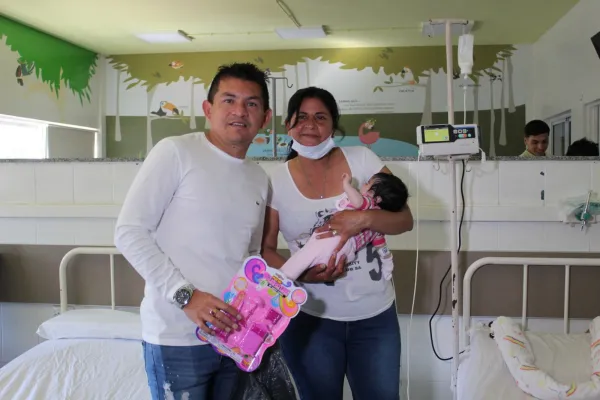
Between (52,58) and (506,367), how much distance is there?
13.3 ft

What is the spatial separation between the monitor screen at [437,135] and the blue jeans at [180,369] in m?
1.04

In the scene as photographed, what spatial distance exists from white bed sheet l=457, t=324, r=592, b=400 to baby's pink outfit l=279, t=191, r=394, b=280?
2.02 ft

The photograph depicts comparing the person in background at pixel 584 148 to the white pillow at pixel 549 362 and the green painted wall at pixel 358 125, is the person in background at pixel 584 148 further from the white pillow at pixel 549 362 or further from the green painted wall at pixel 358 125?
the green painted wall at pixel 358 125

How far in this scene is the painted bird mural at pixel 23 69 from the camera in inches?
139

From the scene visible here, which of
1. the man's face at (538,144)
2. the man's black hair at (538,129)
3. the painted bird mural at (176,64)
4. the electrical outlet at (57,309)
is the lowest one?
the electrical outlet at (57,309)

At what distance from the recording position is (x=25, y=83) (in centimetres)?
357

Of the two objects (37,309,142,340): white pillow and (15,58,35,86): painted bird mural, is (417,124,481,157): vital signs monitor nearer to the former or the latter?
(37,309,142,340): white pillow

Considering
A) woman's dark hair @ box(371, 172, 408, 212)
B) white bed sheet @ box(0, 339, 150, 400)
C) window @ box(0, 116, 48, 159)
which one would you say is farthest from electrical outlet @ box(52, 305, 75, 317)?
woman's dark hair @ box(371, 172, 408, 212)

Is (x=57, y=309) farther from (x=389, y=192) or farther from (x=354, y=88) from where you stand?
(x=354, y=88)

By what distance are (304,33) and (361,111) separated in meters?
0.93

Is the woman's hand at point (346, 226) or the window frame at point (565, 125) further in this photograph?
the window frame at point (565, 125)

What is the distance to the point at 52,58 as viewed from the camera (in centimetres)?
397

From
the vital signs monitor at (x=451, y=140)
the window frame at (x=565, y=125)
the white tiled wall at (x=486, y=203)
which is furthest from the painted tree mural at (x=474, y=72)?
the vital signs monitor at (x=451, y=140)

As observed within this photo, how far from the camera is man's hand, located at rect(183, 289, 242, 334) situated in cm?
102
